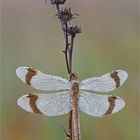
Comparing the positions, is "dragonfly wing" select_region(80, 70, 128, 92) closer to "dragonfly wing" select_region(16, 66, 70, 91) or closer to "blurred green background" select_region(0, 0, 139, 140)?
"dragonfly wing" select_region(16, 66, 70, 91)

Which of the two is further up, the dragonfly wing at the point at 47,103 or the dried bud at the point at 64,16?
the dried bud at the point at 64,16

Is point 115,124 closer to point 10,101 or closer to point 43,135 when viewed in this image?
point 43,135

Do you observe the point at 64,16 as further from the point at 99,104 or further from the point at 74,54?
the point at 74,54

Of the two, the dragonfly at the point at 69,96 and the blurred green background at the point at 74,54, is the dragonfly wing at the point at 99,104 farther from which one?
the blurred green background at the point at 74,54

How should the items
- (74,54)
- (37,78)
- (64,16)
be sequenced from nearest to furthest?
(64,16) → (37,78) → (74,54)

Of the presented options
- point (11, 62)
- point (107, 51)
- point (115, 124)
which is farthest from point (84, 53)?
point (115, 124)

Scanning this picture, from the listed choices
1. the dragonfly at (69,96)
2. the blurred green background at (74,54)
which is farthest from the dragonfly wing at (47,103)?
the blurred green background at (74,54)

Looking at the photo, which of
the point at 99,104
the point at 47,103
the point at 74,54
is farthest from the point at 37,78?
the point at 74,54

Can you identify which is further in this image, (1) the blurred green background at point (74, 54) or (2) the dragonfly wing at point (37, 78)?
(1) the blurred green background at point (74, 54)

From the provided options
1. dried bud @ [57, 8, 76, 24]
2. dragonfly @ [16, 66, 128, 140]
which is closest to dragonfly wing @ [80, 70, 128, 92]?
dragonfly @ [16, 66, 128, 140]
